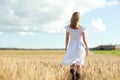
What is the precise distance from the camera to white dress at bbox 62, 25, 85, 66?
7629 millimetres

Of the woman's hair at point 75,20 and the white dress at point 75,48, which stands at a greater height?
the woman's hair at point 75,20

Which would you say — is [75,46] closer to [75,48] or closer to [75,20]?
[75,48]

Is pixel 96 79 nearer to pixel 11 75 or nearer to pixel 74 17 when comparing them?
pixel 74 17

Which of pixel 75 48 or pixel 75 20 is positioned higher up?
pixel 75 20

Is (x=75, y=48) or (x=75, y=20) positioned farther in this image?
(x=75, y=48)

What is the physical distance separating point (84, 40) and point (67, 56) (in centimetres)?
49

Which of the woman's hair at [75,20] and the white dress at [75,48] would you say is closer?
the woman's hair at [75,20]

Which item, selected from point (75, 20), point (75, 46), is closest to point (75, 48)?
point (75, 46)

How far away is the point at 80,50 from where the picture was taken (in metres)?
7.71

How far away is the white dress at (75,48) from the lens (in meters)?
7.63

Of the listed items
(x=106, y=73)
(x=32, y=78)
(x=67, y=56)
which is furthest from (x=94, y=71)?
(x=32, y=78)

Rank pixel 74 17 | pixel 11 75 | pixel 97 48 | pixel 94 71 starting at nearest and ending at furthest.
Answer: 1. pixel 11 75
2. pixel 74 17
3. pixel 94 71
4. pixel 97 48

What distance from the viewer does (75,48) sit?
7.64 meters

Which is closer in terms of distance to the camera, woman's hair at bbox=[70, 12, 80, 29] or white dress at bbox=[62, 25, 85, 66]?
woman's hair at bbox=[70, 12, 80, 29]
